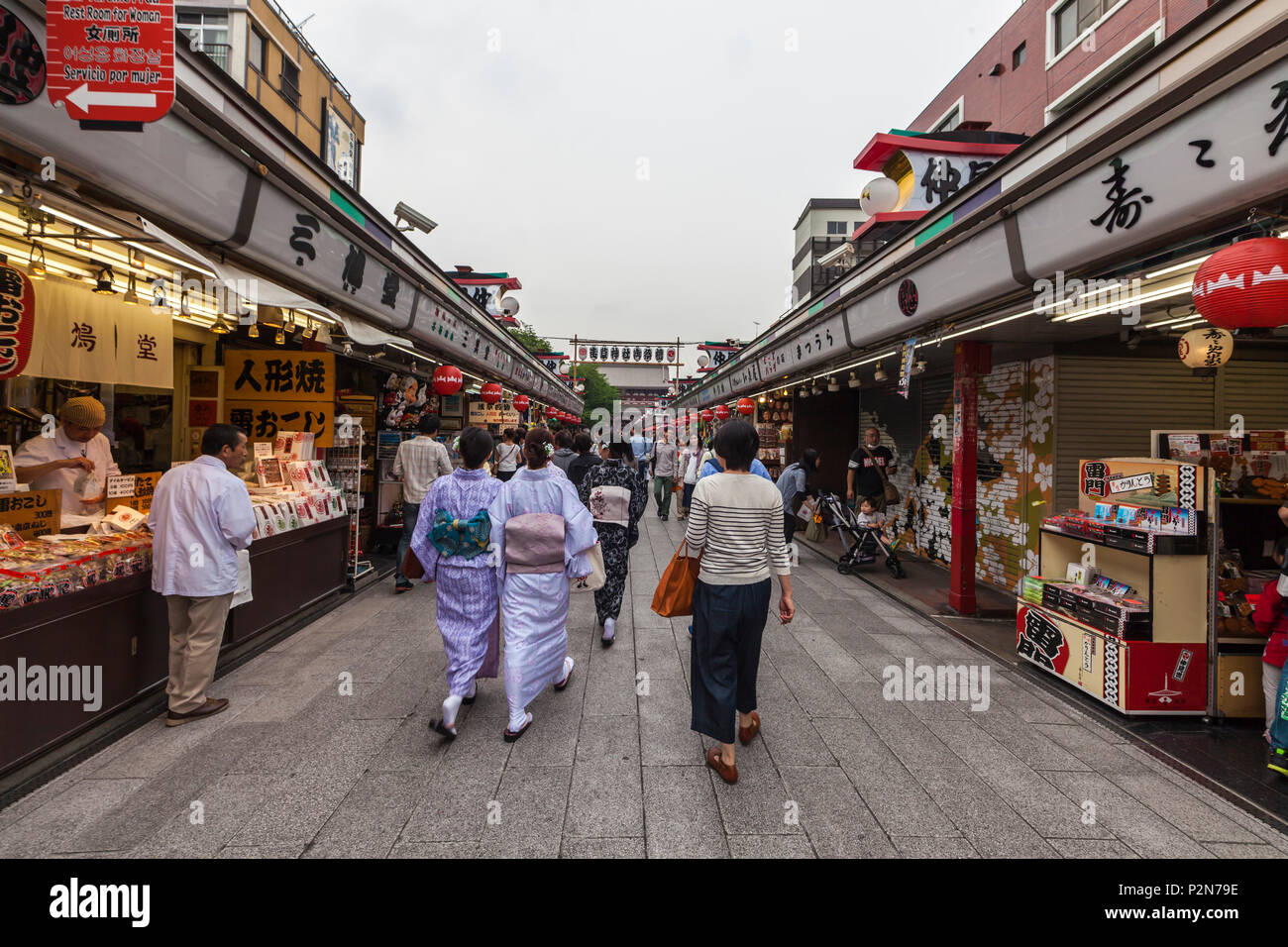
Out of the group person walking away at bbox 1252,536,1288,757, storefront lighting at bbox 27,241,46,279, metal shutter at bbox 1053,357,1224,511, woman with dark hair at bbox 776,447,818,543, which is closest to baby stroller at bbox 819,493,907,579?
woman with dark hair at bbox 776,447,818,543

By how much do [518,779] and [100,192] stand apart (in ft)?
14.4

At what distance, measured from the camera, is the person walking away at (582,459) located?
23.3 ft

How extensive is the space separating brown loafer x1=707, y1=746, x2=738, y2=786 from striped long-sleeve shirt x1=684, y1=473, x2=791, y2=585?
1.09 meters

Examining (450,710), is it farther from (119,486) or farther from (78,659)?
(119,486)

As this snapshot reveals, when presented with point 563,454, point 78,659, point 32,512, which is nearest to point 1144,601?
point 563,454

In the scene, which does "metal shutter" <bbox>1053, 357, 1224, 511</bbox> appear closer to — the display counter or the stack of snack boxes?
the stack of snack boxes

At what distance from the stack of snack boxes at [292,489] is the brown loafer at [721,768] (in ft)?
16.0

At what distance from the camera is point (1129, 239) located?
149 inches

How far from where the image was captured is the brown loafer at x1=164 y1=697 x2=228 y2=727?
4143mm

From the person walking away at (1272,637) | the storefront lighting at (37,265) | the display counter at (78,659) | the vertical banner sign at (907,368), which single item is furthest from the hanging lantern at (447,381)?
the person walking away at (1272,637)

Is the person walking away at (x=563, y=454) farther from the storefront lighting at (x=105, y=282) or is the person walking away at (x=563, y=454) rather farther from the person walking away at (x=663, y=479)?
the person walking away at (x=663, y=479)

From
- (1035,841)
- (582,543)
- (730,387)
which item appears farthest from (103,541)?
(730,387)

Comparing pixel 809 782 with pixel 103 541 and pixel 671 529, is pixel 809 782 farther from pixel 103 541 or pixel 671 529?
pixel 671 529

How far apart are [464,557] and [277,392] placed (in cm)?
451
